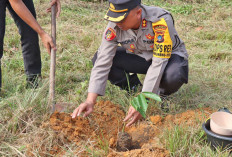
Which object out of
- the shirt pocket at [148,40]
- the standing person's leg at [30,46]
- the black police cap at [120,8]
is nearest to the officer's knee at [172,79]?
the shirt pocket at [148,40]

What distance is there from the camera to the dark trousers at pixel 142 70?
2477 millimetres

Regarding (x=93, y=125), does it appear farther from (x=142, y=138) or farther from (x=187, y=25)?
(x=187, y=25)

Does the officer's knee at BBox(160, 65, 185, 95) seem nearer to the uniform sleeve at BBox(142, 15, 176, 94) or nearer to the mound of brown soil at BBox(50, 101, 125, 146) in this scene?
the uniform sleeve at BBox(142, 15, 176, 94)

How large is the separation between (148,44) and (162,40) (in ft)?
0.81

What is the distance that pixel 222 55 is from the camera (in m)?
4.07

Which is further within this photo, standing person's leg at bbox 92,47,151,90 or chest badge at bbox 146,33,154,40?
standing person's leg at bbox 92,47,151,90

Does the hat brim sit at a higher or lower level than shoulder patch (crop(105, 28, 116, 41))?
higher

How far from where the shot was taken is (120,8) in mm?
2078

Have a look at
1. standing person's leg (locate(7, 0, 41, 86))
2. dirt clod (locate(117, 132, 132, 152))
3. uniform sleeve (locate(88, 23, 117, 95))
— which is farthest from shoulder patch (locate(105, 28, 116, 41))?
standing person's leg (locate(7, 0, 41, 86))

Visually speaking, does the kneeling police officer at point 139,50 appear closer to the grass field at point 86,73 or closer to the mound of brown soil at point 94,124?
the mound of brown soil at point 94,124

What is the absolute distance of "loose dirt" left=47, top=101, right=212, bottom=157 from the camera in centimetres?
197

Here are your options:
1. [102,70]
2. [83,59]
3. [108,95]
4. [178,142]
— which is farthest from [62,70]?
[178,142]

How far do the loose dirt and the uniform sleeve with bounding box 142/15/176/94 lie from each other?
0.30 metres

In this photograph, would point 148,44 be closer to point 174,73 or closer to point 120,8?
point 174,73
